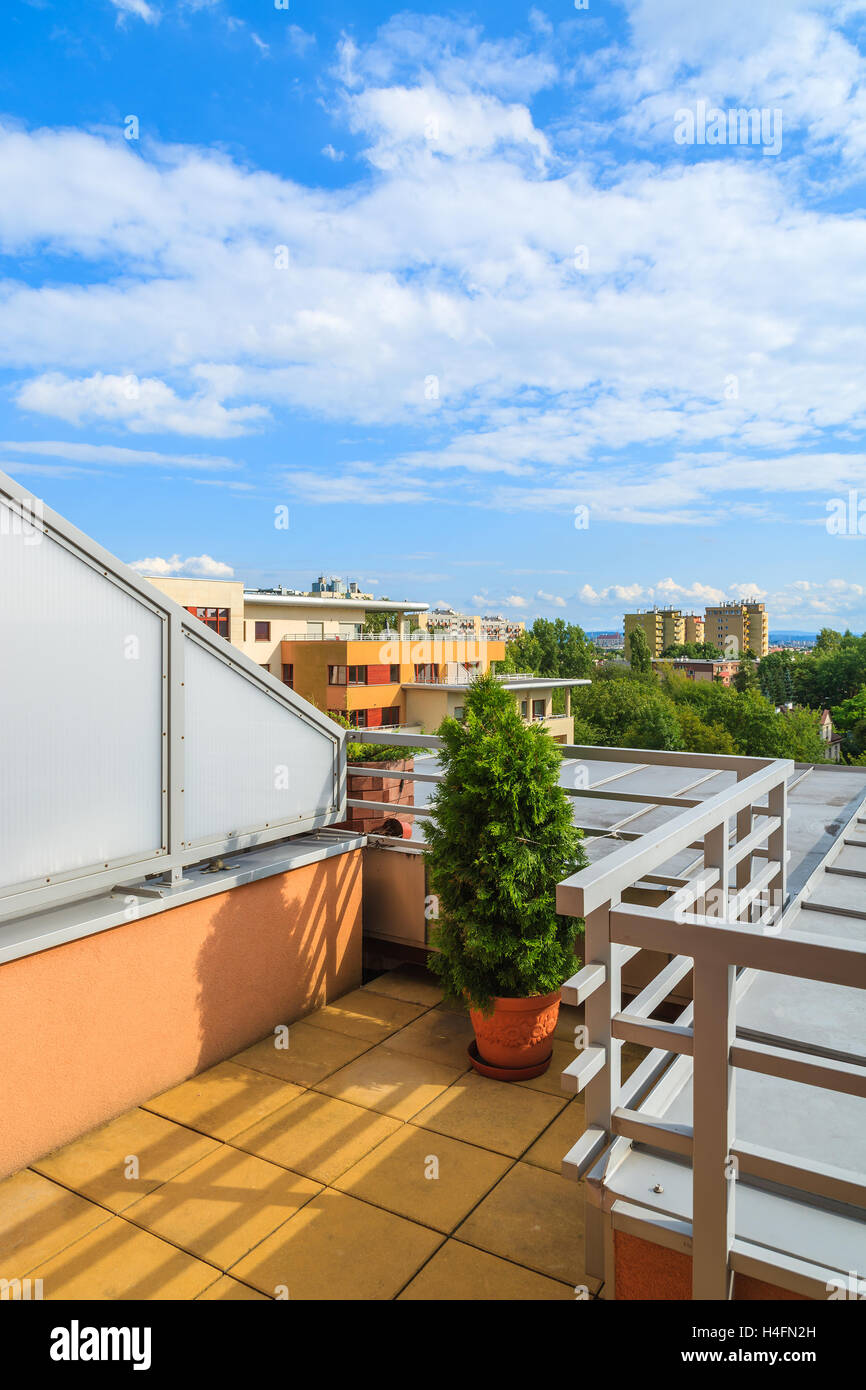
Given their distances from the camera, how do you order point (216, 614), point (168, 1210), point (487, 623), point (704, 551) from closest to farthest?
1. point (168, 1210)
2. point (216, 614)
3. point (487, 623)
4. point (704, 551)

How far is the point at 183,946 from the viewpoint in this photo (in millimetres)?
3977

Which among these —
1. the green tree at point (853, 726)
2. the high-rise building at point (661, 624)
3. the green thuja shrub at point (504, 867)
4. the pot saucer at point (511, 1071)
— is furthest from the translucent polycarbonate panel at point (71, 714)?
the high-rise building at point (661, 624)

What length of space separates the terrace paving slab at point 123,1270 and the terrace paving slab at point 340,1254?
178 mm

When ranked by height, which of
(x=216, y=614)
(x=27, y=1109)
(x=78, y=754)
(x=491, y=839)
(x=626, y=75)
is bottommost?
(x=27, y=1109)

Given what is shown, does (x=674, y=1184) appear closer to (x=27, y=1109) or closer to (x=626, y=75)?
(x=27, y=1109)

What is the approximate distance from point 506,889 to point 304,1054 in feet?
5.38

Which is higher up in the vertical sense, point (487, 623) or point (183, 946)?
point (487, 623)

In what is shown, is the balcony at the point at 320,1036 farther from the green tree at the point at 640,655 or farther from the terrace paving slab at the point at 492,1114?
the green tree at the point at 640,655

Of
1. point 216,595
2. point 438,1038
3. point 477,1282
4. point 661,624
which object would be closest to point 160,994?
point 438,1038

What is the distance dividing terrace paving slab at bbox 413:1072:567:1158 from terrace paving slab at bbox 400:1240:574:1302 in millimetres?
681

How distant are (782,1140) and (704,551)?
17502 cm

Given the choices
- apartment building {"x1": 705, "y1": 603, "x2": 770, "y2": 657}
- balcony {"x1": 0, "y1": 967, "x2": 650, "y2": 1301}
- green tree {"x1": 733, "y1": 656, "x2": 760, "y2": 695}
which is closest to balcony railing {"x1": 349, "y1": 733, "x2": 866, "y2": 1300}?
balcony {"x1": 0, "y1": 967, "x2": 650, "y2": 1301}

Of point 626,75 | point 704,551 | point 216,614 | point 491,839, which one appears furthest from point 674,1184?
point 704,551

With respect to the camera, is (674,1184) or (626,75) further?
(626,75)
